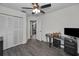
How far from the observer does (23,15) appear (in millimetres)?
5801

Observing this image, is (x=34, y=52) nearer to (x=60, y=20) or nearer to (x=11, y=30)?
(x=11, y=30)

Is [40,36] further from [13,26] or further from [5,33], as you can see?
[5,33]

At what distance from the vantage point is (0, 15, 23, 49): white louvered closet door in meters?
4.20

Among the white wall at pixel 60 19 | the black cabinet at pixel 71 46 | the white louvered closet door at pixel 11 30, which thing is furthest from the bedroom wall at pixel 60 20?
the white louvered closet door at pixel 11 30

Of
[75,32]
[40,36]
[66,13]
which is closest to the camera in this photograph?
[75,32]

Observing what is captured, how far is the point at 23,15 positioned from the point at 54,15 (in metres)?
2.31

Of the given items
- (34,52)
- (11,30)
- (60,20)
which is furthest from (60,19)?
(11,30)

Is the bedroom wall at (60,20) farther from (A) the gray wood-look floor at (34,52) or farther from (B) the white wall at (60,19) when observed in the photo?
(A) the gray wood-look floor at (34,52)

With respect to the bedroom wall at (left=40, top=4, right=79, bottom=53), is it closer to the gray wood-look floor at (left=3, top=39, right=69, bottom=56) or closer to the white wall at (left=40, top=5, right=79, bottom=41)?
the white wall at (left=40, top=5, right=79, bottom=41)

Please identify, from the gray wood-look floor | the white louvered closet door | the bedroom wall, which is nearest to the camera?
the gray wood-look floor

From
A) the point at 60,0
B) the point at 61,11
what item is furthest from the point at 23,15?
the point at 60,0

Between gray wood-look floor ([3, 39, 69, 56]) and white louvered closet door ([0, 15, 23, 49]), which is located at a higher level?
white louvered closet door ([0, 15, 23, 49])

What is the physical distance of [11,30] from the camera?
4.75 m

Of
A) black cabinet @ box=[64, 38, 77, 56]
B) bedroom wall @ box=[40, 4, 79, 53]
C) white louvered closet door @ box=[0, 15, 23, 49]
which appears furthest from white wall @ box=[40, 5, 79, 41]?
white louvered closet door @ box=[0, 15, 23, 49]
